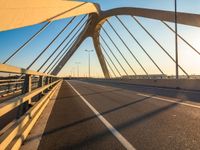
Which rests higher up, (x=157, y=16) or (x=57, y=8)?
(x=157, y=16)

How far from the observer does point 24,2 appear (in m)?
13.2

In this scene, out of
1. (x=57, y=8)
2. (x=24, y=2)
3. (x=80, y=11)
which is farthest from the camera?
(x=80, y=11)

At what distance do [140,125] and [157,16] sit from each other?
1172 inches

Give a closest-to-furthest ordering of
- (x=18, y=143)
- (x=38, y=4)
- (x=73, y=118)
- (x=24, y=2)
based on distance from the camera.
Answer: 1. (x=18, y=143)
2. (x=73, y=118)
3. (x=24, y=2)
4. (x=38, y=4)

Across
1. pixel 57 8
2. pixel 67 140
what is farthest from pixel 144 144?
pixel 57 8

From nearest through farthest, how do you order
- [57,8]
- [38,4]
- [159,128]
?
[159,128], [38,4], [57,8]

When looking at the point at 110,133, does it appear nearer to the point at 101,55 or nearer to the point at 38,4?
the point at 38,4

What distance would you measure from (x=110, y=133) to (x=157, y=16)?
30716mm

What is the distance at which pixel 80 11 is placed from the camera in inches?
1346

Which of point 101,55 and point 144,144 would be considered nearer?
point 144,144

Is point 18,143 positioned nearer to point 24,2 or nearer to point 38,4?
point 24,2

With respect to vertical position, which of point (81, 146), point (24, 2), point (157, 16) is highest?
point (157, 16)

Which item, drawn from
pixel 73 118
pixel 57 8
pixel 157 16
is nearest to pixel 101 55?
pixel 157 16

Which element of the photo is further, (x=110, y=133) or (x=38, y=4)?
(x=38, y=4)
